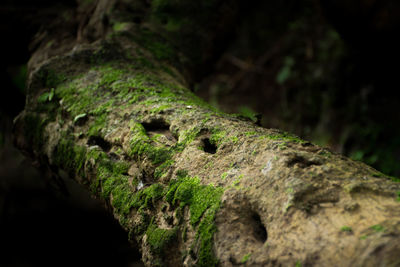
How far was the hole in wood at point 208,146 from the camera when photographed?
2.50 meters

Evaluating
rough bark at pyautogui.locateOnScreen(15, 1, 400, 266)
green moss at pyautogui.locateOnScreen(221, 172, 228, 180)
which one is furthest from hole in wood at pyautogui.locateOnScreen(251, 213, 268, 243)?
green moss at pyautogui.locateOnScreen(221, 172, 228, 180)

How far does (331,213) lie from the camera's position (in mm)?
1683

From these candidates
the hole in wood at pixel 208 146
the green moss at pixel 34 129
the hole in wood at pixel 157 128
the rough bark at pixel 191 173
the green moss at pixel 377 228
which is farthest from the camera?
the green moss at pixel 34 129

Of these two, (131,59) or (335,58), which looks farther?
(335,58)

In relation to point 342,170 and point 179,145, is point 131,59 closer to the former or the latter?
point 179,145

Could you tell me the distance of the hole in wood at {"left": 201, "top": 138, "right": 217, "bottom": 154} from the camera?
2.50 m

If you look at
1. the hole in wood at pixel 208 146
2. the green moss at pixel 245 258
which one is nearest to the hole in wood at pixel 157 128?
the hole in wood at pixel 208 146

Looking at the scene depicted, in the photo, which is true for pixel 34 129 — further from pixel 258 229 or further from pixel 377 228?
pixel 377 228

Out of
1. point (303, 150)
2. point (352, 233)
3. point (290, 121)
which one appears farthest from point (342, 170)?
point (290, 121)

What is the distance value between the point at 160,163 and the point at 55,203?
560cm

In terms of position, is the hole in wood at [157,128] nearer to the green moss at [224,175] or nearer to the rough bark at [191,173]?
the rough bark at [191,173]

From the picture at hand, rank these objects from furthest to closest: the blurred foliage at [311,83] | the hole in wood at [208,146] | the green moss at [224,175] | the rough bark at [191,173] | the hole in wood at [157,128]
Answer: the blurred foliage at [311,83]
the hole in wood at [157,128]
the hole in wood at [208,146]
the green moss at [224,175]
the rough bark at [191,173]

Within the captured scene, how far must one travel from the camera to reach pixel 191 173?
2.25 m

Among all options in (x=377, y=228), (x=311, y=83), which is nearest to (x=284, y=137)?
(x=377, y=228)
